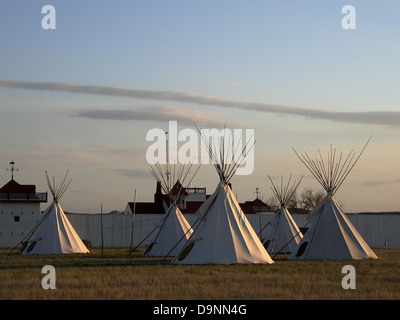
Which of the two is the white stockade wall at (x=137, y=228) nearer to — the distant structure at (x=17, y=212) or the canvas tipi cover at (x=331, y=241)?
the distant structure at (x=17, y=212)

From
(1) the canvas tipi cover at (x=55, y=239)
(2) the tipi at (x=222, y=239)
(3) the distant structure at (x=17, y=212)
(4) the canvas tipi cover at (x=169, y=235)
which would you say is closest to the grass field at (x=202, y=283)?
(2) the tipi at (x=222, y=239)

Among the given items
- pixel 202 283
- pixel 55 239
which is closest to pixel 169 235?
pixel 55 239

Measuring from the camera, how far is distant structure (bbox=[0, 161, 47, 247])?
45125mm

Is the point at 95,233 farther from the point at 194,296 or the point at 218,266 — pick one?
the point at 194,296

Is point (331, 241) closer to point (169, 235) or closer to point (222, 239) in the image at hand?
point (222, 239)

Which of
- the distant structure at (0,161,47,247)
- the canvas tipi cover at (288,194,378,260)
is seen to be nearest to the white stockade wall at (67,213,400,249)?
the distant structure at (0,161,47,247)

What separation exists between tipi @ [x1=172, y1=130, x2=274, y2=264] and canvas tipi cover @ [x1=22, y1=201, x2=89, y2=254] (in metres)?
11.2

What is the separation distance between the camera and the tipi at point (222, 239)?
2350cm

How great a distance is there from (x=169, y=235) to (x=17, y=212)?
16778 mm

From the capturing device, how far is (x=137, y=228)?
47.0 meters

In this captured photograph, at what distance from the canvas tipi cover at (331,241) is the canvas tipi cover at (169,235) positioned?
19.9 ft

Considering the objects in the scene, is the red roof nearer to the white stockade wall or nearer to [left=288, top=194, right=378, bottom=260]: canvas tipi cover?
the white stockade wall

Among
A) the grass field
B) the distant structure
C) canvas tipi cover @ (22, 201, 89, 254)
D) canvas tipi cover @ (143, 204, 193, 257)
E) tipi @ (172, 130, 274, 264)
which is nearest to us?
the grass field
